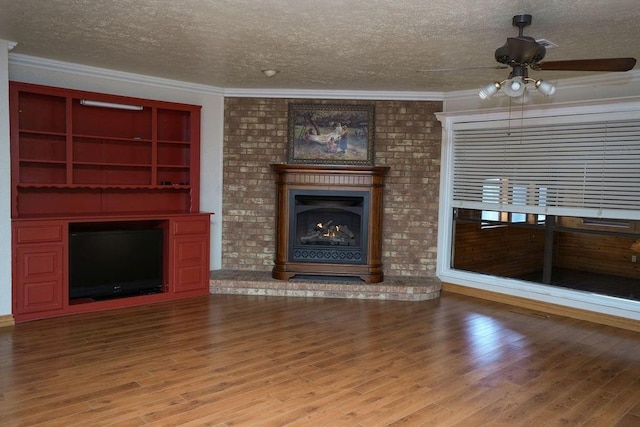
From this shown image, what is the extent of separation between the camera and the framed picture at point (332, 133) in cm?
644

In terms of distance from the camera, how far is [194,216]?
5789 millimetres

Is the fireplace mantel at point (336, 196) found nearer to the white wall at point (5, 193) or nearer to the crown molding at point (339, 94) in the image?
the crown molding at point (339, 94)

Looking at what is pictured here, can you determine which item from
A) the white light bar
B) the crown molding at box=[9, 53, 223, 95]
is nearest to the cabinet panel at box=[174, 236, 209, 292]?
the white light bar

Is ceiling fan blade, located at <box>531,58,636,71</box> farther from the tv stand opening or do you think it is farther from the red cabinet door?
the tv stand opening

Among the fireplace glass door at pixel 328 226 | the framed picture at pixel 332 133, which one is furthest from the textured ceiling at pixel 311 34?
the fireplace glass door at pixel 328 226

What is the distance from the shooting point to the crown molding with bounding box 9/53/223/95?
493 cm

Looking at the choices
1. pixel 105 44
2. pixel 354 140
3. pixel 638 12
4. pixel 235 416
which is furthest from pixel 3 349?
pixel 638 12

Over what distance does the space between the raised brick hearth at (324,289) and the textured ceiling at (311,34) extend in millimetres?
2465

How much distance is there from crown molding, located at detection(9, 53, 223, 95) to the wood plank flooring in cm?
259

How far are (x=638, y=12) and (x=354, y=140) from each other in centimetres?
360

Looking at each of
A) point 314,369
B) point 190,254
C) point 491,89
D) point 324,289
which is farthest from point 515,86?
point 190,254

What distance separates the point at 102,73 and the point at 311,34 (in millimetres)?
2746

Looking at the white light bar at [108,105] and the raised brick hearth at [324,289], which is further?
the raised brick hearth at [324,289]

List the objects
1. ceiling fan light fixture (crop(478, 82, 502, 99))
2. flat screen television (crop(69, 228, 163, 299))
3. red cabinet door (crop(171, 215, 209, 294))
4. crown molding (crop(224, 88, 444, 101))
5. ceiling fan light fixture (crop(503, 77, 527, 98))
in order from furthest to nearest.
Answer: crown molding (crop(224, 88, 444, 101))
red cabinet door (crop(171, 215, 209, 294))
flat screen television (crop(69, 228, 163, 299))
ceiling fan light fixture (crop(478, 82, 502, 99))
ceiling fan light fixture (crop(503, 77, 527, 98))
